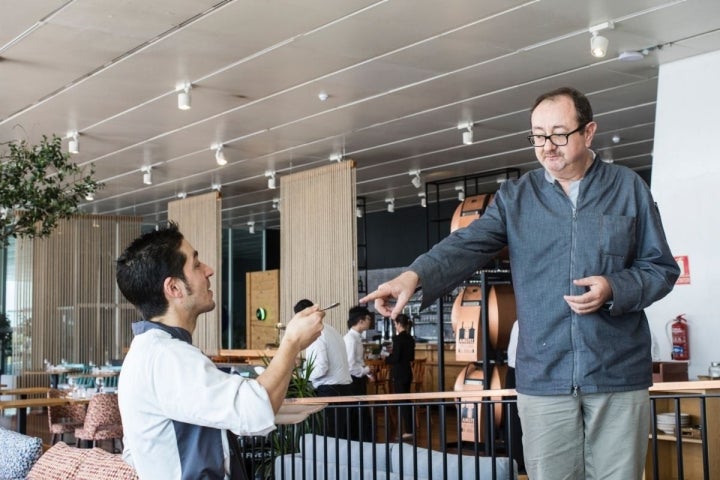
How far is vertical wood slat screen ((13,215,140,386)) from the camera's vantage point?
688 inches

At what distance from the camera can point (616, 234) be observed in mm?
2303

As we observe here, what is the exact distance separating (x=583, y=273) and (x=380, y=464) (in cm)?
292

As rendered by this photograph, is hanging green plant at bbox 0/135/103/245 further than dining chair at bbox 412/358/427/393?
No

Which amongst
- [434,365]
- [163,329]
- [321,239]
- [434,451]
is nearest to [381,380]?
[434,365]

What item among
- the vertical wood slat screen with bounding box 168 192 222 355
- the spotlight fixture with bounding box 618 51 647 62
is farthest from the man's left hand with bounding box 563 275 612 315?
the vertical wood slat screen with bounding box 168 192 222 355

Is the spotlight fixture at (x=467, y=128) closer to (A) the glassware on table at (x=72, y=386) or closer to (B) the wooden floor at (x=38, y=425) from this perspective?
(A) the glassware on table at (x=72, y=386)

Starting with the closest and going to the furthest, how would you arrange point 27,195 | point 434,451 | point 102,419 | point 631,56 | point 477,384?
point 434,451
point 27,195
point 631,56
point 477,384
point 102,419

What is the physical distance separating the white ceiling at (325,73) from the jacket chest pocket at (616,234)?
4.80m

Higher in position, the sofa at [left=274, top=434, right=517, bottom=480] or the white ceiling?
the white ceiling

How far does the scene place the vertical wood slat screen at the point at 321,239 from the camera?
476 inches

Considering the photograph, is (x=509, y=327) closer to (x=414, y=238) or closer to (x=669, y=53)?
(x=669, y=53)

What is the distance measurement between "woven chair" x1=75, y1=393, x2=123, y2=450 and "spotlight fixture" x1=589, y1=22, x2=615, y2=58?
572 cm

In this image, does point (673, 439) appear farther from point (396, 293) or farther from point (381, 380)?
point (381, 380)

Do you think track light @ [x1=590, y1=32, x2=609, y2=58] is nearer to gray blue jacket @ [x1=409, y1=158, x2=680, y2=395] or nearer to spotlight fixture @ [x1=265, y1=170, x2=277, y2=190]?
gray blue jacket @ [x1=409, y1=158, x2=680, y2=395]
